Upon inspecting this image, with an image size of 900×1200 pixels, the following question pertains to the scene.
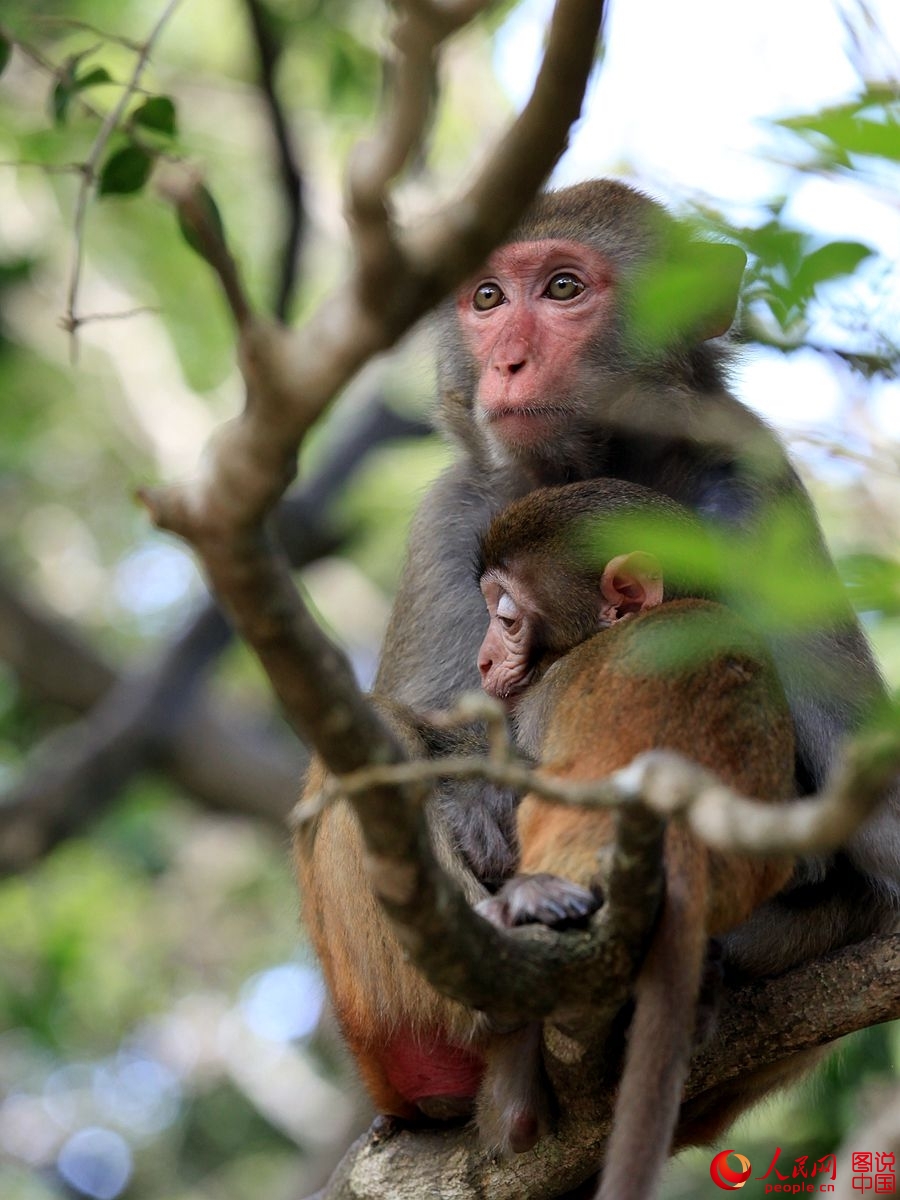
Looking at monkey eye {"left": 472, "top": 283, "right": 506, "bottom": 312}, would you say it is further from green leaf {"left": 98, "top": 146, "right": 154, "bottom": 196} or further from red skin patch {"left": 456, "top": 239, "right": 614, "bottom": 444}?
green leaf {"left": 98, "top": 146, "right": 154, "bottom": 196}

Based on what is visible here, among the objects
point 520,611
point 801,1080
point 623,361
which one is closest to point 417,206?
point 623,361

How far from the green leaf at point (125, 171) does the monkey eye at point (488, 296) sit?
124 centimetres

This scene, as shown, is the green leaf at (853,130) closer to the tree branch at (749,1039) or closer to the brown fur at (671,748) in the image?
the brown fur at (671,748)

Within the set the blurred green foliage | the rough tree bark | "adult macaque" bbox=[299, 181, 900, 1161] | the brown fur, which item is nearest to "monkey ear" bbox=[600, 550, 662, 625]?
"adult macaque" bbox=[299, 181, 900, 1161]

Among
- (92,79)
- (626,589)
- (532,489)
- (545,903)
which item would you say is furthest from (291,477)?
(532,489)

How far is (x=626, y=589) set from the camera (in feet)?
14.5

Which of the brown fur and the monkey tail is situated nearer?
the monkey tail

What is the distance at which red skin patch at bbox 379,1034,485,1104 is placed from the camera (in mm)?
4242

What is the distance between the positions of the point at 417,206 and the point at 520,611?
5586 mm

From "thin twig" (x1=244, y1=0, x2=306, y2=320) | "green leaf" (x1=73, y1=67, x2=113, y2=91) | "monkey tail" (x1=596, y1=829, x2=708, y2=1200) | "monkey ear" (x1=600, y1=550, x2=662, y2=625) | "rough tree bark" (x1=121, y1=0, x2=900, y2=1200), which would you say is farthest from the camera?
"thin twig" (x1=244, y1=0, x2=306, y2=320)

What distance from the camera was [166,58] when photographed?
13.5 metres

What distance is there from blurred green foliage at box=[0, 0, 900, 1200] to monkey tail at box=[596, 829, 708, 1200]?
189 inches

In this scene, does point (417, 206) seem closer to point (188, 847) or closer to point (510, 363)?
point (510, 363)

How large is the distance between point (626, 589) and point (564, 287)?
4.33 feet
